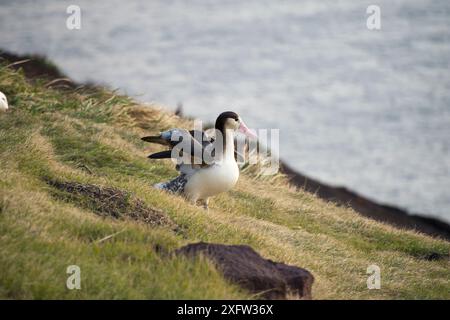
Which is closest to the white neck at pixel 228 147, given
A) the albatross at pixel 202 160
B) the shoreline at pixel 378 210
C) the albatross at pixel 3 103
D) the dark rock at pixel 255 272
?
the albatross at pixel 202 160

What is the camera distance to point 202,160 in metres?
7.64

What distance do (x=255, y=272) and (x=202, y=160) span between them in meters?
2.71

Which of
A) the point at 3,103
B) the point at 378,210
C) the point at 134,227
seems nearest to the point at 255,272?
the point at 134,227

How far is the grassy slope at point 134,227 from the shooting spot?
4.88 m

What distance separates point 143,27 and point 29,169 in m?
34.0

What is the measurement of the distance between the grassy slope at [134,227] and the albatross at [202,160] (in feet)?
1.22

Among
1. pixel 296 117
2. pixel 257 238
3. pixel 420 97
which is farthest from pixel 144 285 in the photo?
pixel 420 97

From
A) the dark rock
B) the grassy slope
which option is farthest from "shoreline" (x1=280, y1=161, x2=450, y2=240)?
the dark rock

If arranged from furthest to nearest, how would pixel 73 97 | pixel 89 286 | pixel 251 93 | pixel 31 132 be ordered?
pixel 251 93
pixel 73 97
pixel 31 132
pixel 89 286

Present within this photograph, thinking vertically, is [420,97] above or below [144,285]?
below

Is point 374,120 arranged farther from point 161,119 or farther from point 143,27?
point 161,119

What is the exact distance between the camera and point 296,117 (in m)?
29.5

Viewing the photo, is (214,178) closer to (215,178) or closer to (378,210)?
(215,178)
